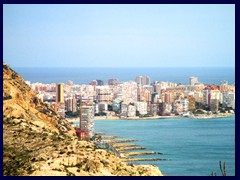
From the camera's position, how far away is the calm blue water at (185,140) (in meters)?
10.7

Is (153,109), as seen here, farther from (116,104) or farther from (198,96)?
(198,96)

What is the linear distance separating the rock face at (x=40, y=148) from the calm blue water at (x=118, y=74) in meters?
0.36

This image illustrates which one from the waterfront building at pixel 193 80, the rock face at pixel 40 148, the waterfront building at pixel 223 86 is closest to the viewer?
the rock face at pixel 40 148

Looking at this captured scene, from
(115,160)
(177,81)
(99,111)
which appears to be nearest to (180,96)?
(177,81)

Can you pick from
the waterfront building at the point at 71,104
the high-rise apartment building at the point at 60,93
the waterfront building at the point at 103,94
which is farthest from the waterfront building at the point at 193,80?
the high-rise apartment building at the point at 60,93

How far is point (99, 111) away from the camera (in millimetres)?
12148

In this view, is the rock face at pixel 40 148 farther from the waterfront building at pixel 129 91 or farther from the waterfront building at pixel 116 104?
the waterfront building at pixel 116 104

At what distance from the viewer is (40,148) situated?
405 inches

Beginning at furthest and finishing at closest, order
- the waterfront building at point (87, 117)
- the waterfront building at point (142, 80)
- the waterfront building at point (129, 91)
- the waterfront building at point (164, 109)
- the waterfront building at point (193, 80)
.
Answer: the waterfront building at point (164, 109) < the waterfront building at point (193, 80) < the waterfront building at point (129, 91) < the waterfront building at point (142, 80) < the waterfront building at point (87, 117)

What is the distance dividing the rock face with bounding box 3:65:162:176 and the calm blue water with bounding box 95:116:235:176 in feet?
1.81

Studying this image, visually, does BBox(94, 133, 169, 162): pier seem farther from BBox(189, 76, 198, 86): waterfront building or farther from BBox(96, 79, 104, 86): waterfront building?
BBox(189, 76, 198, 86): waterfront building

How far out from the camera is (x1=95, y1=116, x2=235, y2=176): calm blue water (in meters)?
10.7

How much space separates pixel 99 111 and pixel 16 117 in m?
1.70

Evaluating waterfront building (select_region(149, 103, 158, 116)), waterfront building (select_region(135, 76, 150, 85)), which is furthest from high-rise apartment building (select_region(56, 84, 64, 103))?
waterfront building (select_region(149, 103, 158, 116))
